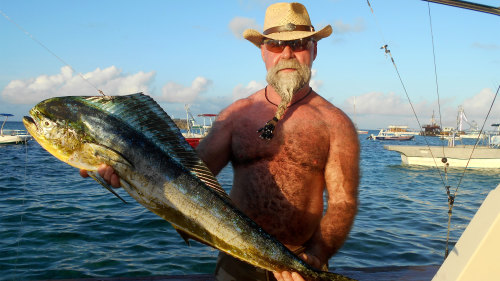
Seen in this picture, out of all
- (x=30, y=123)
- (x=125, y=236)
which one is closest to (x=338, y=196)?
(x=30, y=123)

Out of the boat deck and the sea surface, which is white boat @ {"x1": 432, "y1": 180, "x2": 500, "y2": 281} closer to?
the boat deck

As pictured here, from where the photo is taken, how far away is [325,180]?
2906mm

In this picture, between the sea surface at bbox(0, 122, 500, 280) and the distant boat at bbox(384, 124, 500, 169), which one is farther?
the distant boat at bbox(384, 124, 500, 169)

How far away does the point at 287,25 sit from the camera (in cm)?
301

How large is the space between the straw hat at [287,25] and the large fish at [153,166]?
1325mm

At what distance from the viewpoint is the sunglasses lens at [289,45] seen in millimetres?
2986

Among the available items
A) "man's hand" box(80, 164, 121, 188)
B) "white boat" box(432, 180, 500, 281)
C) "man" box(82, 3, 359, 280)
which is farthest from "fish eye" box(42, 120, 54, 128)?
"white boat" box(432, 180, 500, 281)

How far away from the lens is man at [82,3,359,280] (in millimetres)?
2779

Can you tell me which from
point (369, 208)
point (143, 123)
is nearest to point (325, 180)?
point (143, 123)

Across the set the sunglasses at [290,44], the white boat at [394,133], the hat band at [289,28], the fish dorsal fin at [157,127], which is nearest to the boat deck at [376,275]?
the fish dorsal fin at [157,127]

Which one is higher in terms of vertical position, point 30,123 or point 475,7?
point 475,7

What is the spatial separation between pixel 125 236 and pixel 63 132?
6.85 metres

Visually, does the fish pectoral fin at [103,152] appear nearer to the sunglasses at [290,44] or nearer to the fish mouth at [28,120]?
the fish mouth at [28,120]

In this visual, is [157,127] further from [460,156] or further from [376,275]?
[460,156]
